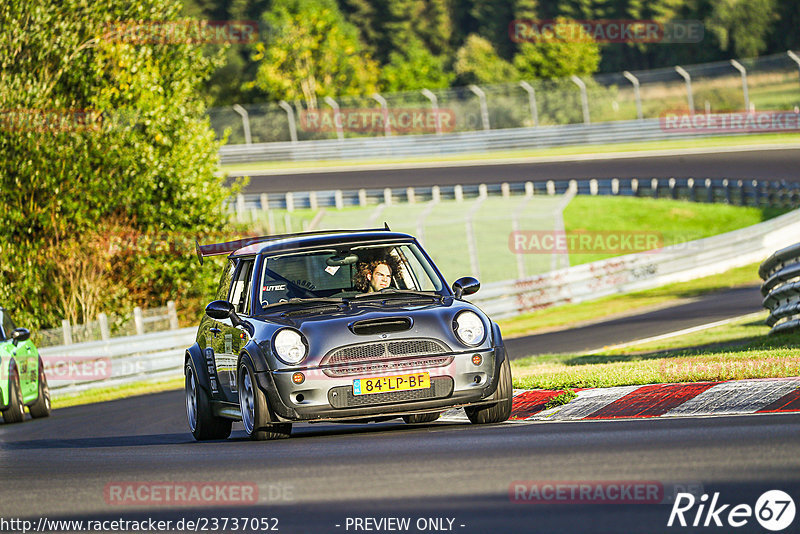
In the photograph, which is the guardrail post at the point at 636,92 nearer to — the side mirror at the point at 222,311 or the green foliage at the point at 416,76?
the green foliage at the point at 416,76

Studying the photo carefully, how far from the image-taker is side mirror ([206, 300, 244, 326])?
10125 millimetres

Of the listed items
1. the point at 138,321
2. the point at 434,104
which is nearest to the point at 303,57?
the point at 434,104

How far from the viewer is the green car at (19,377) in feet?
53.0

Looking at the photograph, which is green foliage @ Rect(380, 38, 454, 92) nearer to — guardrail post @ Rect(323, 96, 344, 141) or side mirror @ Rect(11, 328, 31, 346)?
guardrail post @ Rect(323, 96, 344, 141)

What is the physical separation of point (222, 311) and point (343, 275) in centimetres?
102

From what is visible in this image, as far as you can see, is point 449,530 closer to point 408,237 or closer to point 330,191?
point 408,237

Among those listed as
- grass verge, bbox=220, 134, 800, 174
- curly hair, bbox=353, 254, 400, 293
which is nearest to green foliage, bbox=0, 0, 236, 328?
curly hair, bbox=353, 254, 400, 293

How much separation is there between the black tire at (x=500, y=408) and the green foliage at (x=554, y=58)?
66777 mm

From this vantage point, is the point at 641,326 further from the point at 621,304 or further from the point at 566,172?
the point at 566,172

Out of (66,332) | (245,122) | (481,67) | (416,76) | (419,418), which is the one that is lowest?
(66,332)

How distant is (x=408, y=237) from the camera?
10.6 m

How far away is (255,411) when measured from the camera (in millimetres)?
9242

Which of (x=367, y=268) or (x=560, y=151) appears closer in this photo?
(x=367, y=268)

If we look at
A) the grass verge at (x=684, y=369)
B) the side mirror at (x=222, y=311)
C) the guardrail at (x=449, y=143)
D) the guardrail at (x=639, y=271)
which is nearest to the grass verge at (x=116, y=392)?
the guardrail at (x=639, y=271)
